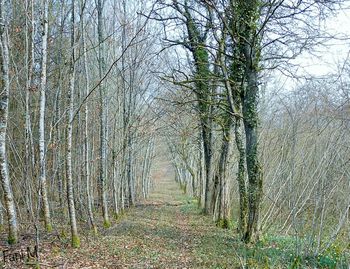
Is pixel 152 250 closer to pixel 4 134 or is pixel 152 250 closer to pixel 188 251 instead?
pixel 188 251

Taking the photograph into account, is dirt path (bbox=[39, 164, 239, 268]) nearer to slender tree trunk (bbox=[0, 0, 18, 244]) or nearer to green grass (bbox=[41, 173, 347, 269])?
green grass (bbox=[41, 173, 347, 269])

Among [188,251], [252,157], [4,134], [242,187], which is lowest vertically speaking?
[188,251]

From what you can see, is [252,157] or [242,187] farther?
[242,187]

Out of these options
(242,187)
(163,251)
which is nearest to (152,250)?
(163,251)

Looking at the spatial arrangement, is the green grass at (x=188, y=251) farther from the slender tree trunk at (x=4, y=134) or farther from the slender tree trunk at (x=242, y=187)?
the slender tree trunk at (x=4, y=134)

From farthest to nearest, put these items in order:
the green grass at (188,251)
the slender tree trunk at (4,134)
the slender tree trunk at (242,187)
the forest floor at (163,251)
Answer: the slender tree trunk at (242,187) → the slender tree trunk at (4,134) → the forest floor at (163,251) → the green grass at (188,251)

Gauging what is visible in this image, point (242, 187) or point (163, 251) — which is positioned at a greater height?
point (242, 187)

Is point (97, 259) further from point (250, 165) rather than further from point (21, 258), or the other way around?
point (250, 165)

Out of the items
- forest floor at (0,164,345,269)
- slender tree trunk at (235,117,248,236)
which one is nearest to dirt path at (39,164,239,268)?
forest floor at (0,164,345,269)

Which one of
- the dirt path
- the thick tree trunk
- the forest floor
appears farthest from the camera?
the thick tree trunk

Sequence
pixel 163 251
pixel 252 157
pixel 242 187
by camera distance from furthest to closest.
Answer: pixel 242 187 < pixel 252 157 < pixel 163 251

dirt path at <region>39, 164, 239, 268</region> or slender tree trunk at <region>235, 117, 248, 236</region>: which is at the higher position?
slender tree trunk at <region>235, 117, 248, 236</region>

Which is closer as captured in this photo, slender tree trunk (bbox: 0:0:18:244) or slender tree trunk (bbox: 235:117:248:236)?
slender tree trunk (bbox: 0:0:18:244)

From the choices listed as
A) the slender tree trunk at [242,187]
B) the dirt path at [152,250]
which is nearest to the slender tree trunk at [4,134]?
the dirt path at [152,250]
